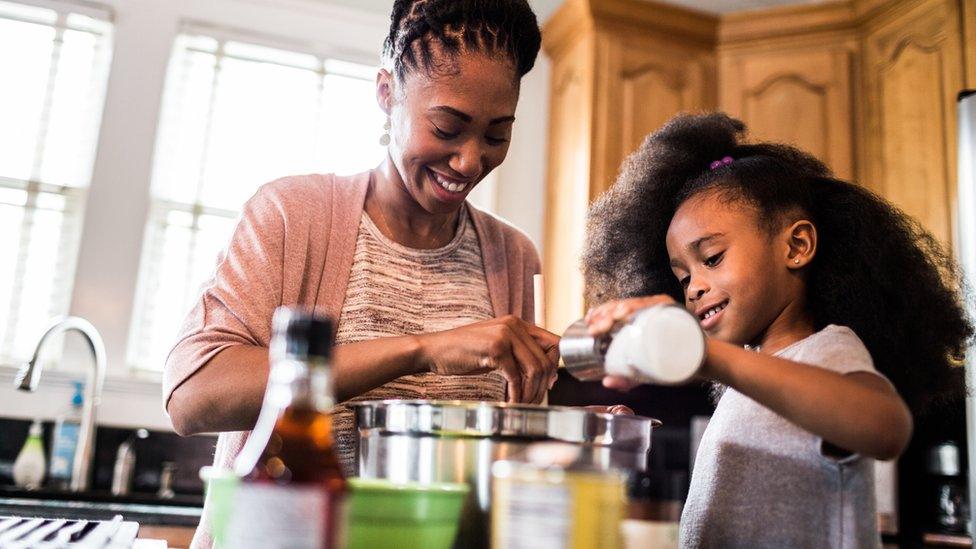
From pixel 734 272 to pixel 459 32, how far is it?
454 mm

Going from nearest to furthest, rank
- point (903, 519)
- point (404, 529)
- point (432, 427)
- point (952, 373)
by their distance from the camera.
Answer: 1. point (404, 529)
2. point (432, 427)
3. point (952, 373)
4. point (903, 519)

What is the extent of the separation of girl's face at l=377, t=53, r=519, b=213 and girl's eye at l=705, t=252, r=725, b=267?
0.97ft

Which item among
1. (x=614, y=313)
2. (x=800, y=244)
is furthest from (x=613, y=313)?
(x=800, y=244)

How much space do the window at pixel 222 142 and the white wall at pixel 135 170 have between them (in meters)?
0.05

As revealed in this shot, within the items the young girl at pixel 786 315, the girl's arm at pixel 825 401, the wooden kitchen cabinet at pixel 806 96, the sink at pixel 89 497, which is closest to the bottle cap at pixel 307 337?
the young girl at pixel 786 315

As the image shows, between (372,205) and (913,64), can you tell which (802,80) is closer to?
(913,64)

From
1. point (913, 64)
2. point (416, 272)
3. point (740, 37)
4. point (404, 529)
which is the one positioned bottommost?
point (404, 529)

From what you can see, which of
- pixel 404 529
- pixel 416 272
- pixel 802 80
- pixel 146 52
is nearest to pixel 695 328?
pixel 404 529

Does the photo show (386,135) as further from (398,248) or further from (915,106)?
(915,106)

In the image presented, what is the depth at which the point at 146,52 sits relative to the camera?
3.13 metres

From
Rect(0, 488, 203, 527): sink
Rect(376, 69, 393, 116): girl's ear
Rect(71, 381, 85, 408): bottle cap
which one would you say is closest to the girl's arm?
Rect(376, 69, 393, 116): girl's ear

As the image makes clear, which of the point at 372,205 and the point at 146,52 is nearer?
the point at 372,205

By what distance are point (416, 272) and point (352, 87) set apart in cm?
244

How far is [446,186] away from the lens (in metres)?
1.13
